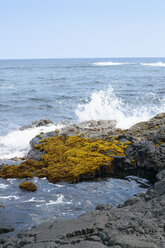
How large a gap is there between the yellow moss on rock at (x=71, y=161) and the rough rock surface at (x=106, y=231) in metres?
2.95

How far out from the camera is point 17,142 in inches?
489

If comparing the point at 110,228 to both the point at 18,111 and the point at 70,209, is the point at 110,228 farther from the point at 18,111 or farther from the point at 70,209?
the point at 18,111

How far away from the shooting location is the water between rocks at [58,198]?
6199 millimetres

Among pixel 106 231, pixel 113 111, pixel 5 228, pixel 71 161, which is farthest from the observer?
pixel 113 111

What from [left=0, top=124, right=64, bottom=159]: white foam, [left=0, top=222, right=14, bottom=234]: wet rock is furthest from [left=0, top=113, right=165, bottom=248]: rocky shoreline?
[left=0, top=124, right=64, bottom=159]: white foam

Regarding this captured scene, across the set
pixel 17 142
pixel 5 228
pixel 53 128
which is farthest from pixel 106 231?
pixel 53 128

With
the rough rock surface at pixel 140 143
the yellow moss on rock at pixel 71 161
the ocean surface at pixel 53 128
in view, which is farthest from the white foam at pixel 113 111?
the yellow moss on rock at pixel 71 161

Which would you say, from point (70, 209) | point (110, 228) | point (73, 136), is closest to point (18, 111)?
point (73, 136)

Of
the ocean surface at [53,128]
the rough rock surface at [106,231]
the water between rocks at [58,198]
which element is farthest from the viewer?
the ocean surface at [53,128]

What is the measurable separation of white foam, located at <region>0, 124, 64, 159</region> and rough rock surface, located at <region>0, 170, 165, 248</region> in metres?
6.27

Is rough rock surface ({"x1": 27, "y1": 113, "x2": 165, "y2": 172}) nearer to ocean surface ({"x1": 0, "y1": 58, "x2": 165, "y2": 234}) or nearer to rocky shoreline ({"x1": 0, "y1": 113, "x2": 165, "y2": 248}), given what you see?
ocean surface ({"x1": 0, "y1": 58, "x2": 165, "y2": 234})

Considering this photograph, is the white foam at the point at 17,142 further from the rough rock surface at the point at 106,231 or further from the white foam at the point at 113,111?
the rough rock surface at the point at 106,231

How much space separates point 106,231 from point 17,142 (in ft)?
28.3

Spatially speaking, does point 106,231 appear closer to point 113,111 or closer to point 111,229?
point 111,229
